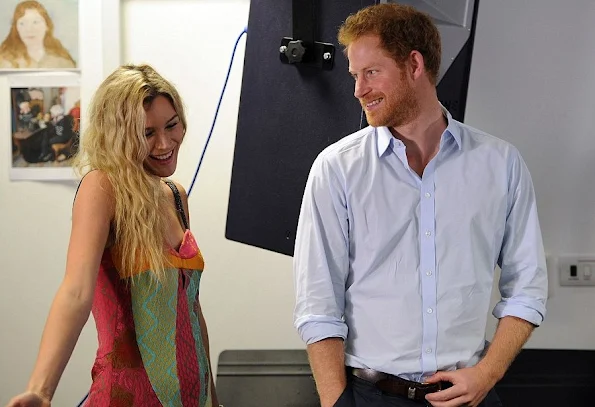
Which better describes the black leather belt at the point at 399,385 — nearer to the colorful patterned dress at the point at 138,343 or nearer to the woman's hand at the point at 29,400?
the colorful patterned dress at the point at 138,343

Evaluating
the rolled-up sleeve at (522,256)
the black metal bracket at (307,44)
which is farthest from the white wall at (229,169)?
the rolled-up sleeve at (522,256)

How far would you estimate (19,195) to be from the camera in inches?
107

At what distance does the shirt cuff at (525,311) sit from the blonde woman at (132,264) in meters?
0.64

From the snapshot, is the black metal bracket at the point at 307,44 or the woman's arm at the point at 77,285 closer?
the woman's arm at the point at 77,285

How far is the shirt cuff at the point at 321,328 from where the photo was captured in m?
1.61

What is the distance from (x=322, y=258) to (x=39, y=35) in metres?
1.51

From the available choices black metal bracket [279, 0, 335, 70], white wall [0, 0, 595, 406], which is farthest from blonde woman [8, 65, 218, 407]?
white wall [0, 0, 595, 406]

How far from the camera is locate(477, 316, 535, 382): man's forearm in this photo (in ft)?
5.29

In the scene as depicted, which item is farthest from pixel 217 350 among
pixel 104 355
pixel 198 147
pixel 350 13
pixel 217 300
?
pixel 350 13

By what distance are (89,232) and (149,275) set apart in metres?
0.15

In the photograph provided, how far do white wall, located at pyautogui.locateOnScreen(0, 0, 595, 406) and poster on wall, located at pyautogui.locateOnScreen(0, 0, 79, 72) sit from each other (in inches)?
4.3

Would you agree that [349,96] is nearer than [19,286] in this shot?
Yes

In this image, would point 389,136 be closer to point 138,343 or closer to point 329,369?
point 329,369

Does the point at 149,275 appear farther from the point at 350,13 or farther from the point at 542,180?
the point at 542,180
